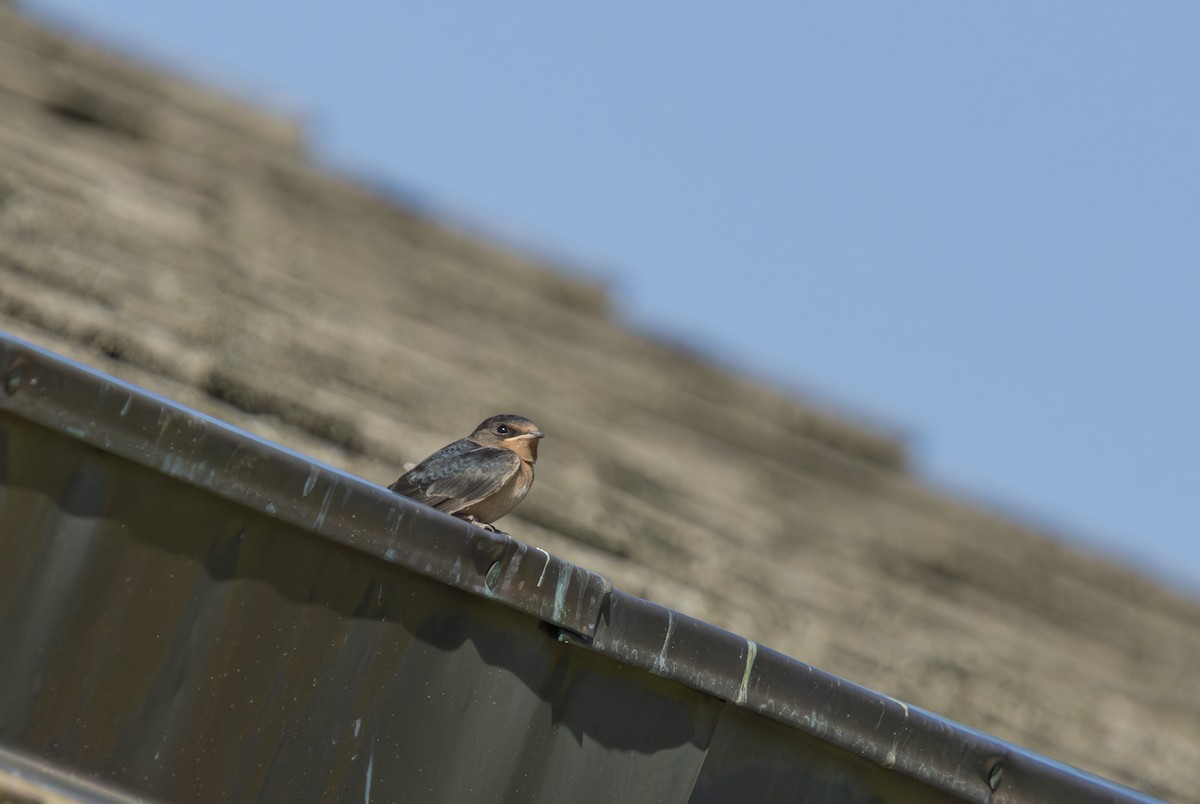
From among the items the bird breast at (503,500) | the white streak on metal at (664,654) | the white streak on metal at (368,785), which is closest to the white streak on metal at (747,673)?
the white streak on metal at (664,654)

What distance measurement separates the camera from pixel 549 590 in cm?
256

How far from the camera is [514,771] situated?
259 centimetres

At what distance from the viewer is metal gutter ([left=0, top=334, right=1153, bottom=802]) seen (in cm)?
230

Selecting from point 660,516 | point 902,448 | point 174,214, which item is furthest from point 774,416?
point 174,214

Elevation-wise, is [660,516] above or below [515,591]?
below

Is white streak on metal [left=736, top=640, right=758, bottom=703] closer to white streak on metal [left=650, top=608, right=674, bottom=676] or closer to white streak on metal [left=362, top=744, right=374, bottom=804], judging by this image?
white streak on metal [left=650, top=608, right=674, bottom=676]

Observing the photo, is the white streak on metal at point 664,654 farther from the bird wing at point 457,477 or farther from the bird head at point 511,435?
the bird head at point 511,435

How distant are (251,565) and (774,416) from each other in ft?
23.2

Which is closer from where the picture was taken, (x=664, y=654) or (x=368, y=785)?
(x=368, y=785)

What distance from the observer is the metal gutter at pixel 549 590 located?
90.7 inches

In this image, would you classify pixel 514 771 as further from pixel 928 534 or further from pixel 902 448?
pixel 902 448

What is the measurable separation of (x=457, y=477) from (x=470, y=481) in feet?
0.14

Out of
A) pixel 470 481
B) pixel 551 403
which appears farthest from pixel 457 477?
pixel 551 403

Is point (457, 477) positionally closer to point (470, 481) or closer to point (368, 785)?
point (470, 481)
